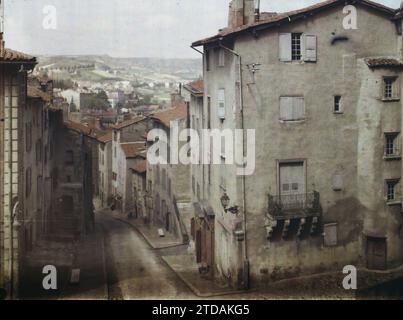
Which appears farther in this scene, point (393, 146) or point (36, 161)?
point (36, 161)

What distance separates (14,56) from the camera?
2028cm

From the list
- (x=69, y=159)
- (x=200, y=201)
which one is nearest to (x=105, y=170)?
(x=69, y=159)

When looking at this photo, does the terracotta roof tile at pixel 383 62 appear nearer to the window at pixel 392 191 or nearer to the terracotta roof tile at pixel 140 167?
the window at pixel 392 191

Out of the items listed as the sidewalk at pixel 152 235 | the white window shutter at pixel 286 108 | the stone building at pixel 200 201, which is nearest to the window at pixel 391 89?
the white window shutter at pixel 286 108

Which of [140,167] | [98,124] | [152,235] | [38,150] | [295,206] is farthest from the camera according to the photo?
[140,167]

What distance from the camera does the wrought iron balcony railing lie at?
2227 centimetres

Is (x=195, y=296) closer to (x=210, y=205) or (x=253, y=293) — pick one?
(x=253, y=293)

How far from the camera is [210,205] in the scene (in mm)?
25953

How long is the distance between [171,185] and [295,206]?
31.9 ft

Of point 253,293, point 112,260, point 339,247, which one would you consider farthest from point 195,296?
point 339,247

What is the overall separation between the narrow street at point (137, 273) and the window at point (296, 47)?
10.2 meters

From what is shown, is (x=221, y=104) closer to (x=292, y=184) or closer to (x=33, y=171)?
(x=292, y=184)

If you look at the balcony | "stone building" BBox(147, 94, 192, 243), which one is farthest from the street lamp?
"stone building" BBox(147, 94, 192, 243)
